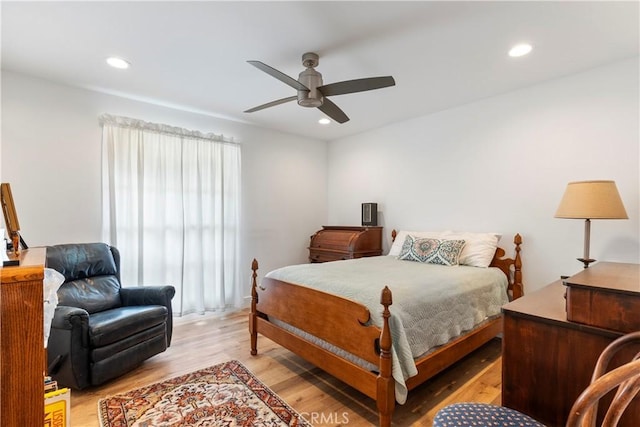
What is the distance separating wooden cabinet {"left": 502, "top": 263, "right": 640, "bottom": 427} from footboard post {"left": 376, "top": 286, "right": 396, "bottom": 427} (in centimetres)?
59

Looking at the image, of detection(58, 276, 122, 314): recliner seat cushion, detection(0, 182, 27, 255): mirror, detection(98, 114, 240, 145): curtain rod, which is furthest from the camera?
detection(98, 114, 240, 145): curtain rod

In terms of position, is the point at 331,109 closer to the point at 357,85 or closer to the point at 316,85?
the point at 316,85

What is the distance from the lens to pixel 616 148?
252 cm

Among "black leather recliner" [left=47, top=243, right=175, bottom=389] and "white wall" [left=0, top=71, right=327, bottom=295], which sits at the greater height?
"white wall" [left=0, top=71, right=327, bottom=295]

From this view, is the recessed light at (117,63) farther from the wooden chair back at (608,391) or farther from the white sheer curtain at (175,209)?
the wooden chair back at (608,391)

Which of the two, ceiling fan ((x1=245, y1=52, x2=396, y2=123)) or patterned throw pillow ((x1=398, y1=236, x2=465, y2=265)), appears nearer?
ceiling fan ((x1=245, y1=52, x2=396, y2=123))

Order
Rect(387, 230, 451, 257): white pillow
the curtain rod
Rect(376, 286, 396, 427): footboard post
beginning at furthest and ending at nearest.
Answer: Rect(387, 230, 451, 257): white pillow → the curtain rod → Rect(376, 286, 396, 427): footboard post

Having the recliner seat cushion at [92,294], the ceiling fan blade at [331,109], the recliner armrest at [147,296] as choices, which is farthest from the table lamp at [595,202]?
the recliner seat cushion at [92,294]

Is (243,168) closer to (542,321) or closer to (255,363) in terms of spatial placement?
(255,363)

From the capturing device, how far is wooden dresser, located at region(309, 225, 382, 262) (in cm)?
405

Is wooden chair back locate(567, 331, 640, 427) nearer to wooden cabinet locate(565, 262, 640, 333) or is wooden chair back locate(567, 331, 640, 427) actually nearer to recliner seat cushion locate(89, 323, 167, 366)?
wooden cabinet locate(565, 262, 640, 333)

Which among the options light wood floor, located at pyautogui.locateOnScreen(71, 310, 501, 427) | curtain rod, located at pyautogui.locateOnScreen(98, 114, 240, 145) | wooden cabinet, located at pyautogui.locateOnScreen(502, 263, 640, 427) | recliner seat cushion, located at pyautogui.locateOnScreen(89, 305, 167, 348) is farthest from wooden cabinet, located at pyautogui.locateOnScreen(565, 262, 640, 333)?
curtain rod, located at pyautogui.locateOnScreen(98, 114, 240, 145)

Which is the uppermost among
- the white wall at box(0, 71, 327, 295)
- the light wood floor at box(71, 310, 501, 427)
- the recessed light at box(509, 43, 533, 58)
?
the recessed light at box(509, 43, 533, 58)

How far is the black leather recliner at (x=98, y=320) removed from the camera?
2160 millimetres
